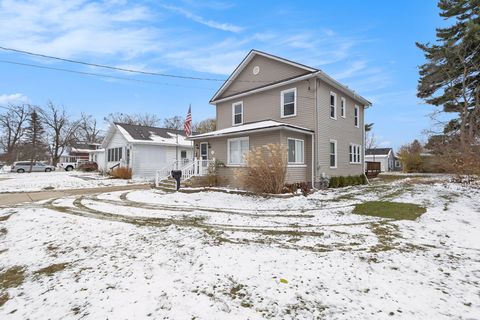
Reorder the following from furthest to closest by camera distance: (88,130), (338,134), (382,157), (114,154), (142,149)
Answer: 1. (88,130)
2. (382,157)
3. (114,154)
4. (142,149)
5. (338,134)

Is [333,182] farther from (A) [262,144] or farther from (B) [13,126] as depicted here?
(B) [13,126]

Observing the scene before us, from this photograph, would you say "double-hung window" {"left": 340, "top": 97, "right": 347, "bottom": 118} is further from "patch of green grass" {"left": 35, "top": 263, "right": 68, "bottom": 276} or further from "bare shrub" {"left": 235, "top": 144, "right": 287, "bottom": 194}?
"patch of green grass" {"left": 35, "top": 263, "right": 68, "bottom": 276}

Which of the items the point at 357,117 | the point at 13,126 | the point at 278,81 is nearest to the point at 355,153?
the point at 357,117

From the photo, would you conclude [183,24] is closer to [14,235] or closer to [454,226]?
[14,235]

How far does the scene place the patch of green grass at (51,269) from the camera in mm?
3777

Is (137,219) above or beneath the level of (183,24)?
beneath

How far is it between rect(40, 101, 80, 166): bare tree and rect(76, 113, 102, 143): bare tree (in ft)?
6.55

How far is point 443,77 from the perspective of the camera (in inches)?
874

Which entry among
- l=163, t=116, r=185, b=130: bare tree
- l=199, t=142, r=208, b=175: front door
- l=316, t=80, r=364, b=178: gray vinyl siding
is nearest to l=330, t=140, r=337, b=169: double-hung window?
l=316, t=80, r=364, b=178: gray vinyl siding

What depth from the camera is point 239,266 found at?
385 cm

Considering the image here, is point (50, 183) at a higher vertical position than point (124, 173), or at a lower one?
lower

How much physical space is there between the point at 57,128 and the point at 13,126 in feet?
34.3

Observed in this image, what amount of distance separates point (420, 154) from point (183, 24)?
1186 inches

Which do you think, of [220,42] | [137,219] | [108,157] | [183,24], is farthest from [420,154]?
[108,157]
